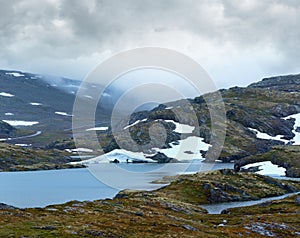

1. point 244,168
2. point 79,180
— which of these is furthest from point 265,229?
point 244,168

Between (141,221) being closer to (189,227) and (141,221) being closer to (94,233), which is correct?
(189,227)

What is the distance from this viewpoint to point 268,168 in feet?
610

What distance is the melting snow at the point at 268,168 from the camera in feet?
595

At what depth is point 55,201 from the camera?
109312 millimetres

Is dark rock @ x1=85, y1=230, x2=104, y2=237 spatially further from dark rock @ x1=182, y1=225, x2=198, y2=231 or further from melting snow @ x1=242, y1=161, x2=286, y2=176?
melting snow @ x1=242, y1=161, x2=286, y2=176

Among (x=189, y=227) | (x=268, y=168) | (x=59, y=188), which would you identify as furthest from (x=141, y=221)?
(x=268, y=168)

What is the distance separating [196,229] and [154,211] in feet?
65.3

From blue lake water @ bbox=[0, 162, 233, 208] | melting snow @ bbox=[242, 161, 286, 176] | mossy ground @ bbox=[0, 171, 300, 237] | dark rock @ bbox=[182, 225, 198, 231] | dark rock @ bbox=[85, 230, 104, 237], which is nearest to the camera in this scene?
dark rock @ bbox=[85, 230, 104, 237]

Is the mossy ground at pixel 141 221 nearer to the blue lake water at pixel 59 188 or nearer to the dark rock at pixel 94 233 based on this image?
the dark rock at pixel 94 233

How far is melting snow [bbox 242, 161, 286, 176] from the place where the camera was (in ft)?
595

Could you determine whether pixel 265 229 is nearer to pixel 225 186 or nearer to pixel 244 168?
pixel 225 186

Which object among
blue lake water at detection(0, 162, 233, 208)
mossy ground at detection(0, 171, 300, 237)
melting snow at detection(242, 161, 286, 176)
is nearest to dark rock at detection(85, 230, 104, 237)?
mossy ground at detection(0, 171, 300, 237)

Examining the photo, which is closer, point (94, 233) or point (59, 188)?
point (94, 233)

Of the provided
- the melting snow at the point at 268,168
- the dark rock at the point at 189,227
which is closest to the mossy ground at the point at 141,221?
the dark rock at the point at 189,227
